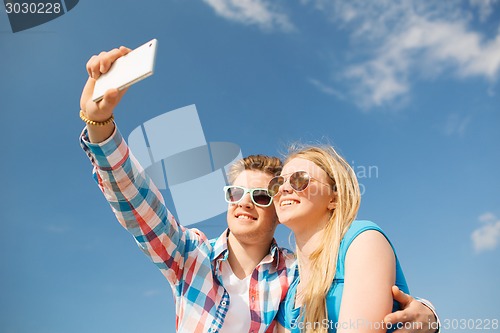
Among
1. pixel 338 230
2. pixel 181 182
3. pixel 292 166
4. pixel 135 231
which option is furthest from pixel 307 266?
pixel 181 182

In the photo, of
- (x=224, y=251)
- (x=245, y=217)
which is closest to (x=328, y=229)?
(x=245, y=217)

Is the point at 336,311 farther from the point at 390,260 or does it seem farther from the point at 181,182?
the point at 181,182

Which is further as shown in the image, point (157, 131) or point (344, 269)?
point (157, 131)

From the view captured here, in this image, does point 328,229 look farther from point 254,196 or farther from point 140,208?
point 140,208

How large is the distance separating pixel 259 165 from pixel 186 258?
1551mm

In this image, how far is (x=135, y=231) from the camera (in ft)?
16.3

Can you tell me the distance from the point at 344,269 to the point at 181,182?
Result: 382 centimetres

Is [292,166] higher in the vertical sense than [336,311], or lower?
higher

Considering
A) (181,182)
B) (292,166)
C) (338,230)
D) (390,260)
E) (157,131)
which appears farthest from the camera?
(157,131)

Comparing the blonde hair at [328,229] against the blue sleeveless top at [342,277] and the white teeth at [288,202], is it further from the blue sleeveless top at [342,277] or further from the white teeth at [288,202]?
the white teeth at [288,202]

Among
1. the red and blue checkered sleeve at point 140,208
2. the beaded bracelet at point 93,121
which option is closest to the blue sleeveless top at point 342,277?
the red and blue checkered sleeve at point 140,208

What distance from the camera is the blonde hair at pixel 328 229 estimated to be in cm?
425

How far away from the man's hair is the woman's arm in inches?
92.5

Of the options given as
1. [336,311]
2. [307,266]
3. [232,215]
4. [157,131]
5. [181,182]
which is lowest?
[336,311]
